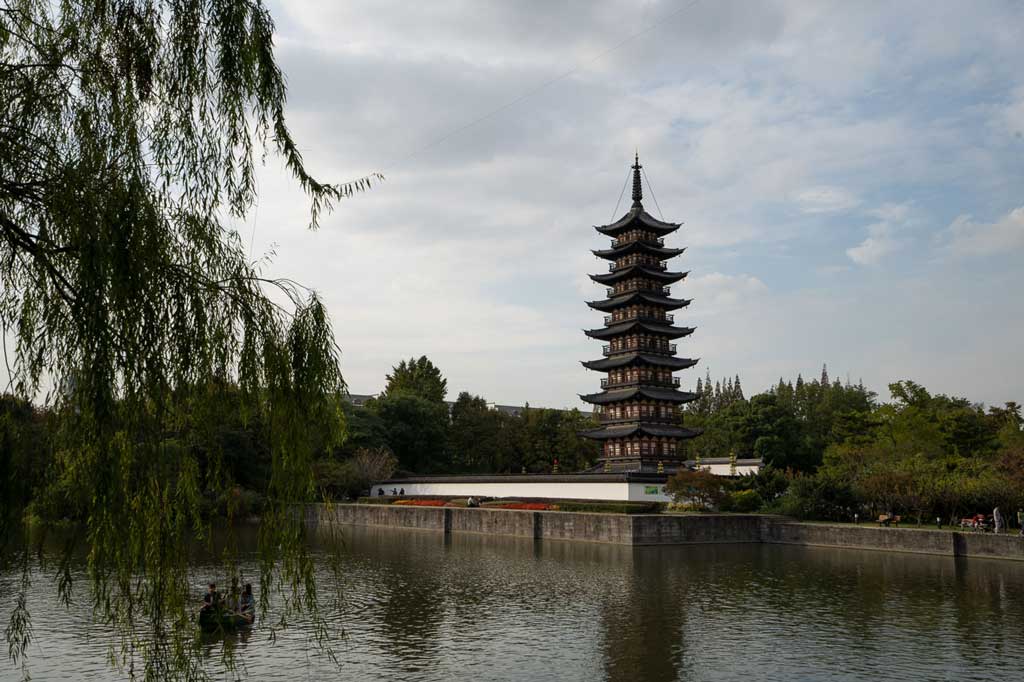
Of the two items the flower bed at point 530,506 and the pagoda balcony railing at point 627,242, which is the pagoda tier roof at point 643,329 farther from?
the flower bed at point 530,506

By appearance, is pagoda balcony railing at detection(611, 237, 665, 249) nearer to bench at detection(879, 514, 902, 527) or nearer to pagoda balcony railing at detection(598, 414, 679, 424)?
pagoda balcony railing at detection(598, 414, 679, 424)

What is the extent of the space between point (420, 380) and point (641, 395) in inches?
1556

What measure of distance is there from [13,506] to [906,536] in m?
37.1

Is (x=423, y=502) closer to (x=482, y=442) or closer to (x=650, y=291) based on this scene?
(x=650, y=291)

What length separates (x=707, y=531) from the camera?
41.4m

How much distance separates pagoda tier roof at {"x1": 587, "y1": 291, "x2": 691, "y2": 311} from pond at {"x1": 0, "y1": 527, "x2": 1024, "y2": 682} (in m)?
30.7

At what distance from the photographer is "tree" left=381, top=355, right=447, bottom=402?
303 feet

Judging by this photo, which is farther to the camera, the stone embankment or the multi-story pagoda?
the multi-story pagoda

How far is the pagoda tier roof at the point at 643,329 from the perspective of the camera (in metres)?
61.7

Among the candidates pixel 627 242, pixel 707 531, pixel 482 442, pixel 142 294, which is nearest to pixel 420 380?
pixel 482 442

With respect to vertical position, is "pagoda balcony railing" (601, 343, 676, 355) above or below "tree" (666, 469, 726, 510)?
above

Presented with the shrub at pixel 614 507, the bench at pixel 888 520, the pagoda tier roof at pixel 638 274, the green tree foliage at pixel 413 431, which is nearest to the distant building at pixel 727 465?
the pagoda tier roof at pixel 638 274

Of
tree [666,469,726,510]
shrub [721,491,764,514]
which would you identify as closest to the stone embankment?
shrub [721,491,764,514]

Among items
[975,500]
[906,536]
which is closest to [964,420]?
[975,500]
